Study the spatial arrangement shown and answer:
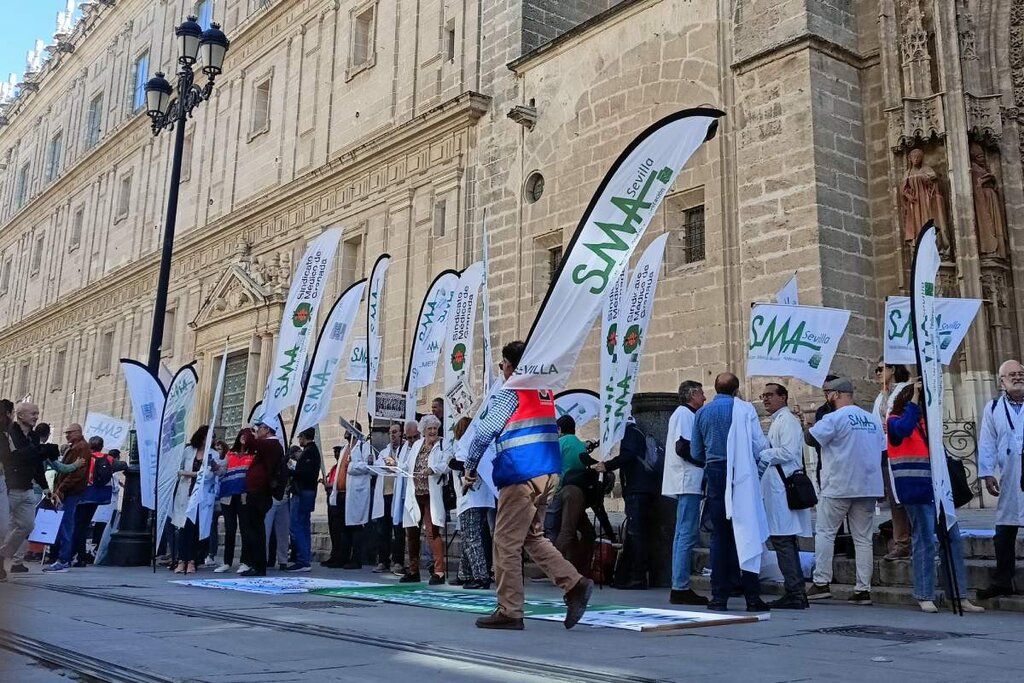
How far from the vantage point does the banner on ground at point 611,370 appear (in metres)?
8.75

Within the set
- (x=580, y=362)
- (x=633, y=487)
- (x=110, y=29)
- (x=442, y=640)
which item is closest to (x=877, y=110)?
(x=580, y=362)

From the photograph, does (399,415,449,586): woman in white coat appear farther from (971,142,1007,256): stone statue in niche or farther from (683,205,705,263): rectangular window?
(971,142,1007,256): stone statue in niche

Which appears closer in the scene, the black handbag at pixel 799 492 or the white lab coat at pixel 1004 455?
the white lab coat at pixel 1004 455

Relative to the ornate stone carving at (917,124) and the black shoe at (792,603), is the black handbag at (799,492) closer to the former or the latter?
the black shoe at (792,603)

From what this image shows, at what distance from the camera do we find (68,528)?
40.4ft

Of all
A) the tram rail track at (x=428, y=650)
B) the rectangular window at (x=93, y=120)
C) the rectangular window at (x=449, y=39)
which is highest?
the rectangular window at (x=93, y=120)

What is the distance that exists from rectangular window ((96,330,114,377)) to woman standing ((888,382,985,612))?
94.1ft

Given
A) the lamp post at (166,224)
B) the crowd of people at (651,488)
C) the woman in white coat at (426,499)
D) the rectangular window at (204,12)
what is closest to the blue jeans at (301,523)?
the crowd of people at (651,488)

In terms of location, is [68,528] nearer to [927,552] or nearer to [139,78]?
[927,552]

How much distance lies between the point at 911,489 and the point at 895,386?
109cm

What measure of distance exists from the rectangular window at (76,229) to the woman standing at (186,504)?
26.9m

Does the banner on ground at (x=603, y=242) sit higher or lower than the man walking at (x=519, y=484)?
higher

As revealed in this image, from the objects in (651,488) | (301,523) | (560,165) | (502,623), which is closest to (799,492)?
(651,488)

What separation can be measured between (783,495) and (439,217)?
1230cm
